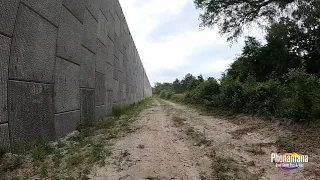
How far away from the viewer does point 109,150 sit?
533cm

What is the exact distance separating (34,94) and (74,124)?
234 cm

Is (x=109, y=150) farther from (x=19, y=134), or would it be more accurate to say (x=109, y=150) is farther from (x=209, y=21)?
(x=209, y=21)

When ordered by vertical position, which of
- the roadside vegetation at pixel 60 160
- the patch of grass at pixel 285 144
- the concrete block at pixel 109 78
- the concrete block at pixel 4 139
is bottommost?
the patch of grass at pixel 285 144

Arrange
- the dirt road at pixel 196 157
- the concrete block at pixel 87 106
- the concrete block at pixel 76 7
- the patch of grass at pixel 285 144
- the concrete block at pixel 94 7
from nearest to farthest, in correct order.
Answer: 1. the dirt road at pixel 196 157
2. the patch of grass at pixel 285 144
3. the concrete block at pixel 76 7
4. the concrete block at pixel 87 106
5. the concrete block at pixel 94 7

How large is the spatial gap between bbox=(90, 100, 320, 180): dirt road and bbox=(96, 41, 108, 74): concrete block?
10.6ft

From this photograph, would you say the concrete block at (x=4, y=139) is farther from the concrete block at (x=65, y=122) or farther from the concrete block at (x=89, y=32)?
the concrete block at (x=89, y=32)

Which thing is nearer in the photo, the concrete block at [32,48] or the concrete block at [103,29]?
the concrete block at [32,48]

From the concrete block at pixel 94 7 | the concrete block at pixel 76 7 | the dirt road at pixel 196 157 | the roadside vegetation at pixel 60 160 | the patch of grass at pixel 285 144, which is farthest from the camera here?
the concrete block at pixel 94 7

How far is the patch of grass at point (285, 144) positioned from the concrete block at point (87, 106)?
5.04 m

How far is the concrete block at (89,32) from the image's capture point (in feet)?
25.5

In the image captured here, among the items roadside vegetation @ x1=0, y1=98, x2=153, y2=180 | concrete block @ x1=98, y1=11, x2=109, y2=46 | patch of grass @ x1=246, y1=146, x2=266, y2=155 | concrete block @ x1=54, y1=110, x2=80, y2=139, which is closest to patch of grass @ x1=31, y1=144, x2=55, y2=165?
roadside vegetation @ x1=0, y1=98, x2=153, y2=180

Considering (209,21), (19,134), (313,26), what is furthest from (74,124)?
(313,26)
